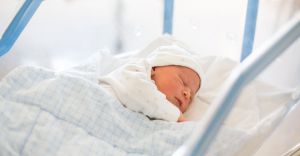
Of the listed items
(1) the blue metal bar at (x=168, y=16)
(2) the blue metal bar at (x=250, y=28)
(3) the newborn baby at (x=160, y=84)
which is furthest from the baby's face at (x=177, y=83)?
(1) the blue metal bar at (x=168, y=16)

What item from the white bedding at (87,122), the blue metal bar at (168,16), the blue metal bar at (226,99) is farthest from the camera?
the blue metal bar at (168,16)

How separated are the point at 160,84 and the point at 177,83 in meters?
0.05

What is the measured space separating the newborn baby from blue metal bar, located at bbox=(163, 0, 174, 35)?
0.45 m

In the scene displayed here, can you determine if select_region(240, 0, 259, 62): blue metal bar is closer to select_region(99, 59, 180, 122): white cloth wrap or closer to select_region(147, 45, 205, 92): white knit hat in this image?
select_region(147, 45, 205, 92): white knit hat

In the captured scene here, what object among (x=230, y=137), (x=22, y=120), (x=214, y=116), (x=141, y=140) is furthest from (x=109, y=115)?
(x=214, y=116)

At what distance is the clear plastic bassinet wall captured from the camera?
1846mm

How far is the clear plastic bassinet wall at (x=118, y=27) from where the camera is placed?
6.06 ft

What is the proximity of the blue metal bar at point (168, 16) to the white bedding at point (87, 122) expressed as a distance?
2.11 ft

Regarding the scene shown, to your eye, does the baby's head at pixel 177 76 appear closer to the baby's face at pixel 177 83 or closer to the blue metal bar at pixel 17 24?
the baby's face at pixel 177 83

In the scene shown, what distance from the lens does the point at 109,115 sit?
Result: 106 cm

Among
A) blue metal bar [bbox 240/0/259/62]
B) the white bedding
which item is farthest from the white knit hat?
blue metal bar [bbox 240/0/259/62]

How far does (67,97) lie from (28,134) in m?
0.14

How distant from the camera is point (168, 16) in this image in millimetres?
1716

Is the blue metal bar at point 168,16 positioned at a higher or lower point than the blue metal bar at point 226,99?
lower
